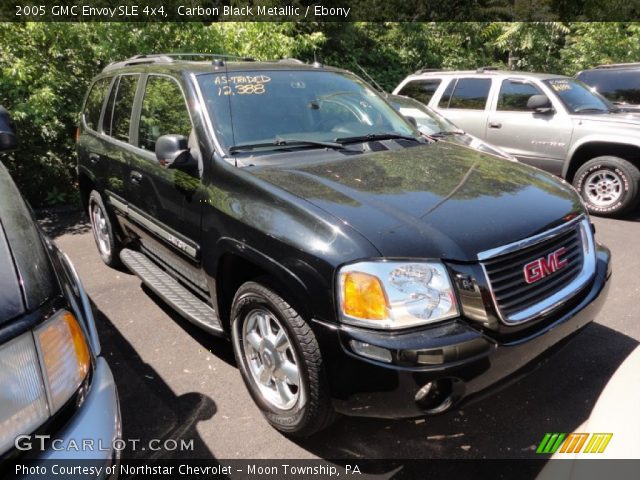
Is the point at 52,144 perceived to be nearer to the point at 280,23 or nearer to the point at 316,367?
the point at 280,23

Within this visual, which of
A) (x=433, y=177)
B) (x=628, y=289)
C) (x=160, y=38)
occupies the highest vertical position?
(x=160, y=38)

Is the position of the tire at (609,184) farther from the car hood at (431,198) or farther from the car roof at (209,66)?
the car roof at (209,66)

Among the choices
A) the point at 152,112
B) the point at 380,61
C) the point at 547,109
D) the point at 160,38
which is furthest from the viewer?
the point at 380,61

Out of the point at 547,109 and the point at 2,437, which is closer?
the point at 2,437

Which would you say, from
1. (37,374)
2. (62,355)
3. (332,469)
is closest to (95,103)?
(62,355)

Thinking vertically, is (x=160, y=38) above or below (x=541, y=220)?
above

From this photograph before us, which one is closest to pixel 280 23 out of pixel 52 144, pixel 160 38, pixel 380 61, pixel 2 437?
pixel 160 38

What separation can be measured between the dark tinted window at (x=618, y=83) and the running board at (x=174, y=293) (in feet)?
26.8

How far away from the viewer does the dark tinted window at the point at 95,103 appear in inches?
181

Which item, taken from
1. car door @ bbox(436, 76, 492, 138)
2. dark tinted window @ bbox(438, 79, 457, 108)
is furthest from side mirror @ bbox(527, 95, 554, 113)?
dark tinted window @ bbox(438, 79, 457, 108)

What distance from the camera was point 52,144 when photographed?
6.87 m

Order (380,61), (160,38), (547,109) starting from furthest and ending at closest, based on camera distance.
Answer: (380,61) < (160,38) < (547,109)

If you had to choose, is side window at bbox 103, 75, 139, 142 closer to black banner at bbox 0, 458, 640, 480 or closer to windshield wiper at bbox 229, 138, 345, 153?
windshield wiper at bbox 229, 138, 345, 153

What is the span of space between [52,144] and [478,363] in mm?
6741
